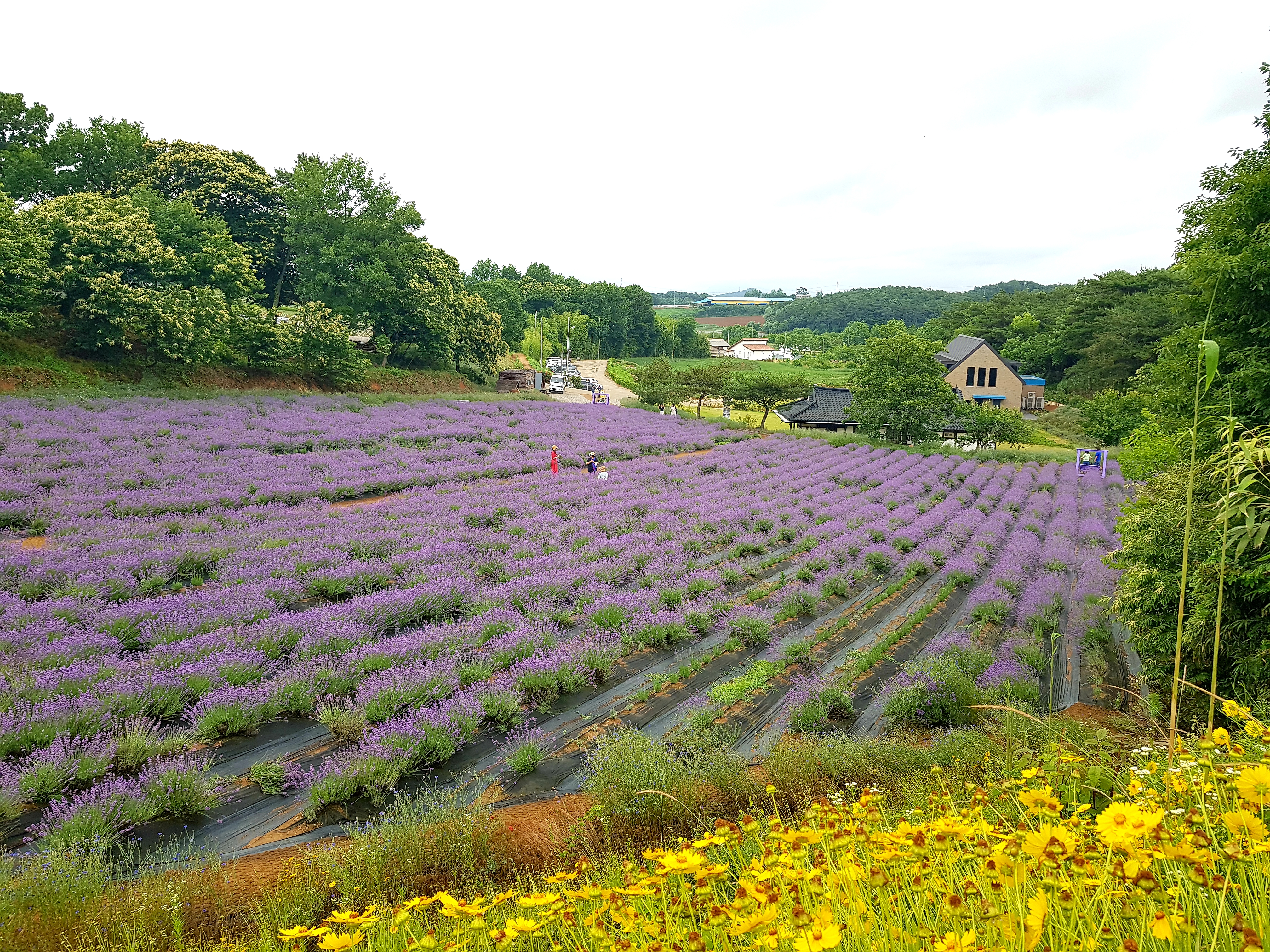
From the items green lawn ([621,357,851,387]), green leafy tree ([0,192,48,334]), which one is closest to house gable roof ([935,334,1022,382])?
green lawn ([621,357,851,387])

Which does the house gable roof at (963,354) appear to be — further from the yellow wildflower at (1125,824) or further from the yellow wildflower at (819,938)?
the yellow wildflower at (819,938)

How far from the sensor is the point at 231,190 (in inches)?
1254

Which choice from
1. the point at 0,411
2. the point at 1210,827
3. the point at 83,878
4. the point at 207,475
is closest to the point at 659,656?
the point at 83,878

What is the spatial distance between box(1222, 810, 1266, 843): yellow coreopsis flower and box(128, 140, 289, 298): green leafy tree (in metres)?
36.8

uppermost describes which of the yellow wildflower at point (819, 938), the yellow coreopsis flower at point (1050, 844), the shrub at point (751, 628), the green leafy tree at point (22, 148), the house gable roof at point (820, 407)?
the green leafy tree at point (22, 148)

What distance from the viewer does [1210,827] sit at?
76.7 inches

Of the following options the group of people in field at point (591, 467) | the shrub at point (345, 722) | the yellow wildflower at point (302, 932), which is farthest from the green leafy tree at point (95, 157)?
the yellow wildflower at point (302, 932)

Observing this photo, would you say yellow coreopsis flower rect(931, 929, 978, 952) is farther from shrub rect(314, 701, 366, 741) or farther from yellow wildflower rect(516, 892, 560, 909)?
shrub rect(314, 701, 366, 741)

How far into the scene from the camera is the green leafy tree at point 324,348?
26594mm

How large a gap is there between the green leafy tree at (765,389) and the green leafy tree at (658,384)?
13.9ft

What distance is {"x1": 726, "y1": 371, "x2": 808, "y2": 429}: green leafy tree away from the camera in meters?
34.7

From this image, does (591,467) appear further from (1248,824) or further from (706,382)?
(706,382)

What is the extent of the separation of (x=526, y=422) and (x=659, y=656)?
19827mm

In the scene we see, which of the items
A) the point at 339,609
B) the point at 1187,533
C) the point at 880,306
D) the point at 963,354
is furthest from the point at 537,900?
the point at 880,306
